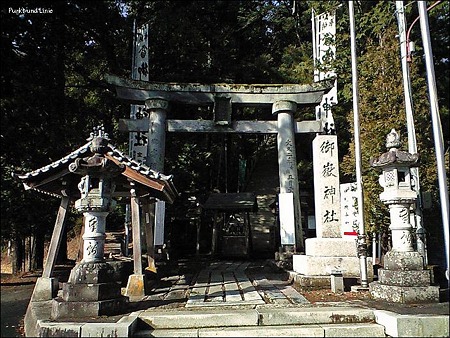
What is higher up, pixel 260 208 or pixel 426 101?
pixel 426 101

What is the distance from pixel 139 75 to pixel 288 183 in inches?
250

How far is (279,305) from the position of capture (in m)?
6.59

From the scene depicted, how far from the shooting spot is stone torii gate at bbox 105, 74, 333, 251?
12.2 m

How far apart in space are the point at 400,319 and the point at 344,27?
12.2m

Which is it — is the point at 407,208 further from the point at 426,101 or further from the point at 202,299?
the point at 426,101

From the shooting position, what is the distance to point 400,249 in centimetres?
705

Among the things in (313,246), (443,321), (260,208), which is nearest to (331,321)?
(443,321)

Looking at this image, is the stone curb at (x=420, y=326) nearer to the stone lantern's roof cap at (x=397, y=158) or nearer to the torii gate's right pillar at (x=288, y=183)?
the stone lantern's roof cap at (x=397, y=158)

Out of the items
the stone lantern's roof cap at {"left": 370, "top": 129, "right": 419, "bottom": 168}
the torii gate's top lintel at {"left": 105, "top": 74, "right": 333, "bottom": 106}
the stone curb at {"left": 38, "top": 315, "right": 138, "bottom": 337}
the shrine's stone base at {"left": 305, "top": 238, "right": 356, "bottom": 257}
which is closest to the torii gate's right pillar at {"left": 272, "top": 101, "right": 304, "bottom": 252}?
the torii gate's top lintel at {"left": 105, "top": 74, "right": 333, "bottom": 106}

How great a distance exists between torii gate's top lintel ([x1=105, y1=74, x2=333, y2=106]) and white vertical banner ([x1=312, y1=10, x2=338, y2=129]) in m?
0.32

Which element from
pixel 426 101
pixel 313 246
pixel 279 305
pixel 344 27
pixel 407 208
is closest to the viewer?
pixel 279 305

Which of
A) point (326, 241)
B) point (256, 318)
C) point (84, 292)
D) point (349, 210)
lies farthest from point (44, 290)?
point (349, 210)

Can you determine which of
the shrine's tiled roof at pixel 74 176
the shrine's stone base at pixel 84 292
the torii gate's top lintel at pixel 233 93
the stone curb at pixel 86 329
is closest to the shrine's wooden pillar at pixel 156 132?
the torii gate's top lintel at pixel 233 93

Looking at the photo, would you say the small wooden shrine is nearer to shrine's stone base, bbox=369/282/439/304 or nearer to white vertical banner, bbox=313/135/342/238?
white vertical banner, bbox=313/135/342/238
